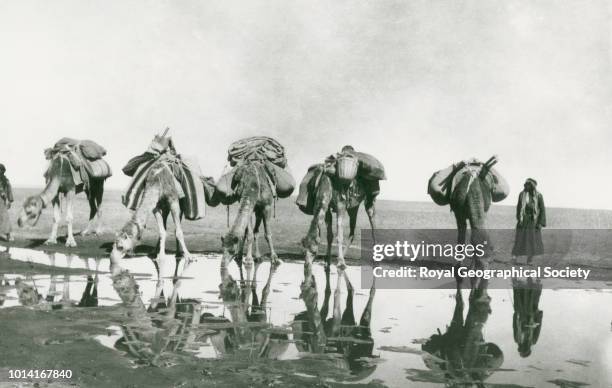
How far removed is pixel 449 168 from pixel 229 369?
11.7 metres

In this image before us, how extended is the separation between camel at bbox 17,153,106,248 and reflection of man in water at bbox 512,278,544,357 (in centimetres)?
842

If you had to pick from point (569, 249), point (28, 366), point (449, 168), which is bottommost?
point (28, 366)

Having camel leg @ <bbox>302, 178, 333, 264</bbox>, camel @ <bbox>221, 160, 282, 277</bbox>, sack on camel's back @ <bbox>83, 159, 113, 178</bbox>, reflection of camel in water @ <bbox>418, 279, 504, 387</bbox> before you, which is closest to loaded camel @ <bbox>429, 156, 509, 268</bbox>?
camel leg @ <bbox>302, 178, 333, 264</bbox>

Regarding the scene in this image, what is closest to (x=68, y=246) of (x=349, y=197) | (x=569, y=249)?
(x=349, y=197)

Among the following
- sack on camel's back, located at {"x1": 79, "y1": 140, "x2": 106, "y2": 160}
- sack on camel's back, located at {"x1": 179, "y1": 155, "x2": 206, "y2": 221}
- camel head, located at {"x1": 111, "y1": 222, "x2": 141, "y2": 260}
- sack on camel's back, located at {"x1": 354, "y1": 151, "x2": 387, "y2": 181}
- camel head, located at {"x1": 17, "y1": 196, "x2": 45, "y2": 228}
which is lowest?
camel head, located at {"x1": 111, "y1": 222, "x2": 141, "y2": 260}

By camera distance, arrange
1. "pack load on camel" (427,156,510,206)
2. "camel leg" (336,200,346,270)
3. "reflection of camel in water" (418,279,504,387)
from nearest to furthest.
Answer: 1. "reflection of camel in water" (418,279,504,387)
2. "camel leg" (336,200,346,270)
3. "pack load on camel" (427,156,510,206)

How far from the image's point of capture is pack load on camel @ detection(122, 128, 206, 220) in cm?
1530

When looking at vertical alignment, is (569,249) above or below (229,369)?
above

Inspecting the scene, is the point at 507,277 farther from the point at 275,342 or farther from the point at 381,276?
the point at 275,342

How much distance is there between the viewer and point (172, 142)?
651 inches

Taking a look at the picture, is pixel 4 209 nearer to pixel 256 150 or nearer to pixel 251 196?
pixel 256 150

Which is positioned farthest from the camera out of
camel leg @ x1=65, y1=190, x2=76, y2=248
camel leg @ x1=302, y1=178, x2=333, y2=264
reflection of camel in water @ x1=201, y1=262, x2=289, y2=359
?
camel leg @ x1=65, y1=190, x2=76, y2=248

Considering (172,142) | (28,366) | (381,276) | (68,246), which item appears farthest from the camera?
(68,246)

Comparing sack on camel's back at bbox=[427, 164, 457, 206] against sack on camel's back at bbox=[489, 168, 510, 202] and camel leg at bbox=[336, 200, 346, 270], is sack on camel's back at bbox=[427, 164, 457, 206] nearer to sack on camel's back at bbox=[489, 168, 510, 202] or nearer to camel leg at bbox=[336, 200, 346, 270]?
sack on camel's back at bbox=[489, 168, 510, 202]
